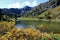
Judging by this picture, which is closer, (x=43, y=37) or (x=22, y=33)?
(x=22, y=33)

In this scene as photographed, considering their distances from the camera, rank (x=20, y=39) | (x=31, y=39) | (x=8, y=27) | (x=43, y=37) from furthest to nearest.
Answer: (x=8, y=27), (x=43, y=37), (x=31, y=39), (x=20, y=39)

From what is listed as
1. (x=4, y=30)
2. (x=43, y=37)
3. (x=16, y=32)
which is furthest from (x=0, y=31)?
(x=43, y=37)

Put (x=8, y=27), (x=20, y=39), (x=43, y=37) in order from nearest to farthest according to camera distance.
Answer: (x=20, y=39), (x=43, y=37), (x=8, y=27)

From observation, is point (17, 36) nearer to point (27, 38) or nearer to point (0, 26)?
point (27, 38)

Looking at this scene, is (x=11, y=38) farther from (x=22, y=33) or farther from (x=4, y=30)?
(x=4, y=30)

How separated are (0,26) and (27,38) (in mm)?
4815

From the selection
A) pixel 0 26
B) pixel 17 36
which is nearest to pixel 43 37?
pixel 17 36

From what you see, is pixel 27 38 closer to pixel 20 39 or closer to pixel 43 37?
pixel 20 39

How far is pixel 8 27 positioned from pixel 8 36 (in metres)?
5.34

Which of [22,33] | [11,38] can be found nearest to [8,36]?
[11,38]

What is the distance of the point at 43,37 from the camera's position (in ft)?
72.9

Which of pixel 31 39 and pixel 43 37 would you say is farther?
pixel 43 37

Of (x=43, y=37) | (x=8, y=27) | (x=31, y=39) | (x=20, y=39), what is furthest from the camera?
(x=8, y=27)

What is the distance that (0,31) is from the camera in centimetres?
2269
